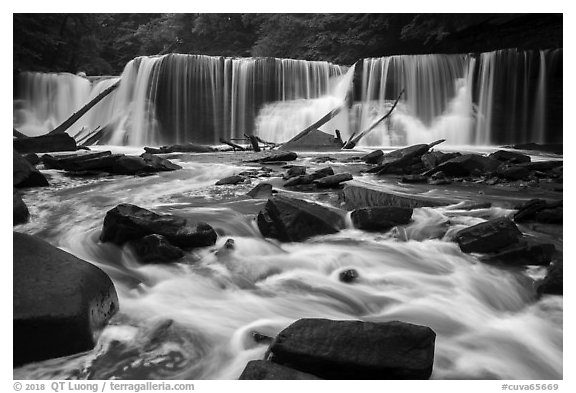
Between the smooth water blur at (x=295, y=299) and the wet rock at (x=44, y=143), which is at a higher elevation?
the wet rock at (x=44, y=143)

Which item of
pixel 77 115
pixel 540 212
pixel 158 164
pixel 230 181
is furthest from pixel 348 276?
pixel 77 115

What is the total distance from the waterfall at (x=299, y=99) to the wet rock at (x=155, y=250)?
476 inches

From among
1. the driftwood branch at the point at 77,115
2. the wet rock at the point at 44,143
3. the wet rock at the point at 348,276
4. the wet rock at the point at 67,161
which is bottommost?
the wet rock at the point at 348,276

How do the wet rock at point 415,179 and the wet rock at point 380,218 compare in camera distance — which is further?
the wet rock at point 415,179

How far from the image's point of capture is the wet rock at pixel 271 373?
1927mm

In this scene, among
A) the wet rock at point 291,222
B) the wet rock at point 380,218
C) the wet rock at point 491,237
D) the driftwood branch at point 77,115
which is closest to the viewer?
the wet rock at point 491,237

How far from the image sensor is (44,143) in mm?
10836

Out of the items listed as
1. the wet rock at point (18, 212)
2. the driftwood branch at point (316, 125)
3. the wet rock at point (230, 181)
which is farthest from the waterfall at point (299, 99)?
the wet rock at point (18, 212)

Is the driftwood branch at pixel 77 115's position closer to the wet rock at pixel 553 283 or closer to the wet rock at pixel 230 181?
the wet rock at pixel 230 181

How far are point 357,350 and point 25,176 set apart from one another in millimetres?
6096

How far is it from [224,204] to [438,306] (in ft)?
10.4
